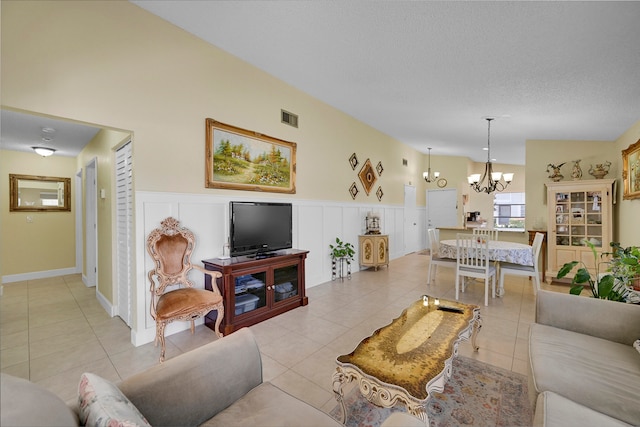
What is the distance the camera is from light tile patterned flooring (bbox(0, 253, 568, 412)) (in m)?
2.12

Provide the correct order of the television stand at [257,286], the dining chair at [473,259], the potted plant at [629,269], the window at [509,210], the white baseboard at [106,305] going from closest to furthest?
the potted plant at [629,269] < the television stand at [257,286] < the white baseboard at [106,305] < the dining chair at [473,259] < the window at [509,210]

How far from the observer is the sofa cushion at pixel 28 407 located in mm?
560

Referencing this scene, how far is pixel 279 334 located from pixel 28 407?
234 centimetres

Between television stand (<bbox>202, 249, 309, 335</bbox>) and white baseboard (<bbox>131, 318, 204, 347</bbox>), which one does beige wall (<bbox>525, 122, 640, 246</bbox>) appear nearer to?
television stand (<bbox>202, 249, 309, 335</bbox>)

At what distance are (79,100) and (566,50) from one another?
Answer: 13.8 feet

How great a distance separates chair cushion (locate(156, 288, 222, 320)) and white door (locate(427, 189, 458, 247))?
281 inches

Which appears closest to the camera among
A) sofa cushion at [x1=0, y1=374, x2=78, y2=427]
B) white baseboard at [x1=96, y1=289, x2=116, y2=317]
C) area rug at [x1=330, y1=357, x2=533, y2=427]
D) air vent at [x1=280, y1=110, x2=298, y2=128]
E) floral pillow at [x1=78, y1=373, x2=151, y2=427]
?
sofa cushion at [x1=0, y1=374, x2=78, y2=427]

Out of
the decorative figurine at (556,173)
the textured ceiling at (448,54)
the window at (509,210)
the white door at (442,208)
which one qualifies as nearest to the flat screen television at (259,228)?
the textured ceiling at (448,54)

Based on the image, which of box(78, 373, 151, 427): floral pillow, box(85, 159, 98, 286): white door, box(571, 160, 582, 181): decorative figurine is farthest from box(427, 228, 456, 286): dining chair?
box(85, 159, 98, 286): white door

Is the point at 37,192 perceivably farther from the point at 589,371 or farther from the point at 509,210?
the point at 509,210

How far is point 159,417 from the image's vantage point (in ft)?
3.41

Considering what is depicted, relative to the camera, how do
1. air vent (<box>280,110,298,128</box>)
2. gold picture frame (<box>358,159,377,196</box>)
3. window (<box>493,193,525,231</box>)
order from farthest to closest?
window (<box>493,193,525,231</box>) → gold picture frame (<box>358,159,377,196</box>) → air vent (<box>280,110,298,128</box>)

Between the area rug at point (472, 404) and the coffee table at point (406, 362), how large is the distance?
299mm

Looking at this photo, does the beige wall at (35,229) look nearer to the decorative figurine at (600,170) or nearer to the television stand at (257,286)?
the television stand at (257,286)
